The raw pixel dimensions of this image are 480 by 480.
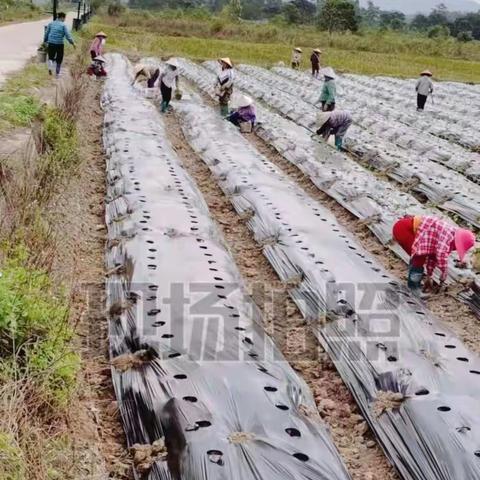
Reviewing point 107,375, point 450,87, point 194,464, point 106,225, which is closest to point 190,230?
point 106,225

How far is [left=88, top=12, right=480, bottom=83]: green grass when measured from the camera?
26281mm

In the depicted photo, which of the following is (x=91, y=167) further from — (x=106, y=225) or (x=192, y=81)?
(x=192, y=81)

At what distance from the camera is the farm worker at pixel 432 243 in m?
5.10

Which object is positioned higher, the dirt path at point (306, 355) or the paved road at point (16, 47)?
the paved road at point (16, 47)

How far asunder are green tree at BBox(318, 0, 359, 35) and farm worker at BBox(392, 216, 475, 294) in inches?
1602

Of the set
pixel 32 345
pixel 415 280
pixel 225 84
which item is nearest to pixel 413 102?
pixel 225 84

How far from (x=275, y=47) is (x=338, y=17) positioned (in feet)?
51.8

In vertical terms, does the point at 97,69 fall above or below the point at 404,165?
above

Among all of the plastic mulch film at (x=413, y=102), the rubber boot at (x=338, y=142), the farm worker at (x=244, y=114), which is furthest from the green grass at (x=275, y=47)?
the rubber boot at (x=338, y=142)

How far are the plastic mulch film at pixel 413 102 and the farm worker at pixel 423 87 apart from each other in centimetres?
21

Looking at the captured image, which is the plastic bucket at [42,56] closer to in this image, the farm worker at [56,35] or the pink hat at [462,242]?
the farm worker at [56,35]

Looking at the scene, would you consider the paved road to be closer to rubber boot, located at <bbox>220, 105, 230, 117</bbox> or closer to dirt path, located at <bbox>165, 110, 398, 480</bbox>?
rubber boot, located at <bbox>220, 105, 230, 117</bbox>

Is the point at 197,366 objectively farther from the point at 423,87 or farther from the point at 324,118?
the point at 423,87

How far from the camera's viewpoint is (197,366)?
12.6 ft
